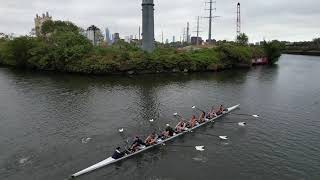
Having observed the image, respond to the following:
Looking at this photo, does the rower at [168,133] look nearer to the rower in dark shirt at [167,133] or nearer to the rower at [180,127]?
the rower in dark shirt at [167,133]

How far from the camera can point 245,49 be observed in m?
114

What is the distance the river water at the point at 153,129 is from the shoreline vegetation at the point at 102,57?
18.3 metres

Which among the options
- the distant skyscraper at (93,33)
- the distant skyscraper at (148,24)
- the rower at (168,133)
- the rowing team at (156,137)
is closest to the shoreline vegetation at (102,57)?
the distant skyscraper at (148,24)

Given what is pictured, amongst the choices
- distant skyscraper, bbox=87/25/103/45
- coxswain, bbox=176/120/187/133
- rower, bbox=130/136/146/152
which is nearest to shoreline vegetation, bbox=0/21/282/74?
distant skyscraper, bbox=87/25/103/45

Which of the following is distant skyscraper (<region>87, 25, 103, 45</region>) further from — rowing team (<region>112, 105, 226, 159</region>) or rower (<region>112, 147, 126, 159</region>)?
rower (<region>112, 147, 126, 159</region>)

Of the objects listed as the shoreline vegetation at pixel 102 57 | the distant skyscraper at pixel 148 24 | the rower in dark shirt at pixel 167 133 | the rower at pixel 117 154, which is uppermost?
the distant skyscraper at pixel 148 24

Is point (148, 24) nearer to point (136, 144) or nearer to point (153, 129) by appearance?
point (153, 129)

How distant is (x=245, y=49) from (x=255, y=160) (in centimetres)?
8830

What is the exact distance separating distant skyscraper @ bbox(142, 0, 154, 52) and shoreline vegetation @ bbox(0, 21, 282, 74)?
10.6 feet

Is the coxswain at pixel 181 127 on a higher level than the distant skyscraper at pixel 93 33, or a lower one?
lower

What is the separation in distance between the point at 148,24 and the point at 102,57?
1633cm

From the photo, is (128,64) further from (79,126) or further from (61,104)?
(79,126)

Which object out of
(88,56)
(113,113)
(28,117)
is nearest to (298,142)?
(113,113)

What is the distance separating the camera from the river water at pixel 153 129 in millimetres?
28688
